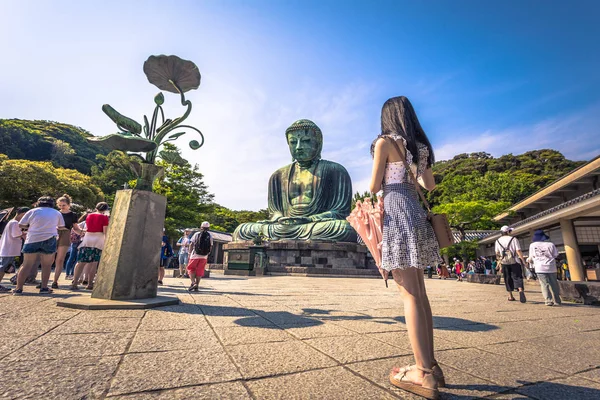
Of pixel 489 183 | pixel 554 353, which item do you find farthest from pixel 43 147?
pixel 489 183

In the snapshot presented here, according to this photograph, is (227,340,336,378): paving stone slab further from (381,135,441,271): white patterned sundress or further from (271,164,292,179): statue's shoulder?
(271,164,292,179): statue's shoulder

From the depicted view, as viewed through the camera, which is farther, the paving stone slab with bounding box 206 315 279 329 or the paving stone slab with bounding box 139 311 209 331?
the paving stone slab with bounding box 206 315 279 329

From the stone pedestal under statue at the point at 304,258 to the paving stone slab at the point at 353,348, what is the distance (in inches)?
351

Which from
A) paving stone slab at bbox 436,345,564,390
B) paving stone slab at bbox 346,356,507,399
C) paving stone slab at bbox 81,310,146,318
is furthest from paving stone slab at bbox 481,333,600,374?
paving stone slab at bbox 81,310,146,318

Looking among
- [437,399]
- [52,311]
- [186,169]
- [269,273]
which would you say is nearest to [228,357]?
[437,399]

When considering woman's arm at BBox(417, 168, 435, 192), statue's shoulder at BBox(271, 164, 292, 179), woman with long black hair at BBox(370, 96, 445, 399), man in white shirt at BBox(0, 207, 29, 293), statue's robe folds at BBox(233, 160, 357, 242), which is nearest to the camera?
woman with long black hair at BBox(370, 96, 445, 399)

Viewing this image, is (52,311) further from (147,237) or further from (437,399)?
(437,399)


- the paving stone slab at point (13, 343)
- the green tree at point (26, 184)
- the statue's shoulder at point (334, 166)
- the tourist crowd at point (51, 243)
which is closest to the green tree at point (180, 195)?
the green tree at point (26, 184)

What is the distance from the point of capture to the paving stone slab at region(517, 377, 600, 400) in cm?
130

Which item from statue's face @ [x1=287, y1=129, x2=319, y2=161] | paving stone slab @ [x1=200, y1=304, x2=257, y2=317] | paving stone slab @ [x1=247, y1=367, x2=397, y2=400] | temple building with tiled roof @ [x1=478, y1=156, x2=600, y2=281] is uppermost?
statue's face @ [x1=287, y1=129, x2=319, y2=161]

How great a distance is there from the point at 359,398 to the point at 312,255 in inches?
438

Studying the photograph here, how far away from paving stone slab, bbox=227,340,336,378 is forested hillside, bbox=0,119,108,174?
36.1 m

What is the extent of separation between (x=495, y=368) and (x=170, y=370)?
5.42 ft

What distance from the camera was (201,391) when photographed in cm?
124
